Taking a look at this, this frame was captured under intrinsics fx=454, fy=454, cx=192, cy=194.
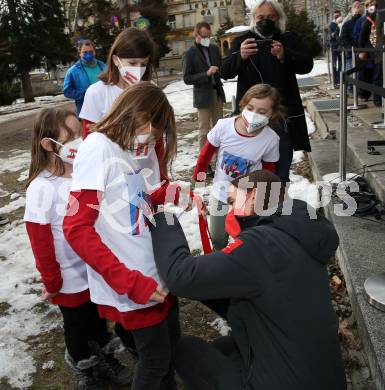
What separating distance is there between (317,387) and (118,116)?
123 cm

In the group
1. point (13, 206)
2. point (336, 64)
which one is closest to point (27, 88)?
point (336, 64)

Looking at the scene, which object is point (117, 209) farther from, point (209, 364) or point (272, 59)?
point (272, 59)

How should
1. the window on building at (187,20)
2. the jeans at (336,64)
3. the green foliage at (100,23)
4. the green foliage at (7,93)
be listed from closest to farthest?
the jeans at (336,64) < the green foliage at (7,93) < the green foliage at (100,23) < the window on building at (187,20)

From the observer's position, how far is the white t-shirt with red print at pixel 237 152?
10.1 feet

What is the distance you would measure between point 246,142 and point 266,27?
0.95m

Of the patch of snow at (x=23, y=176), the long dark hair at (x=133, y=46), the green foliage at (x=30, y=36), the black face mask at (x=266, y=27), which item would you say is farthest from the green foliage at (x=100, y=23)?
the long dark hair at (x=133, y=46)

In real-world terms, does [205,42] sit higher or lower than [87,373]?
higher

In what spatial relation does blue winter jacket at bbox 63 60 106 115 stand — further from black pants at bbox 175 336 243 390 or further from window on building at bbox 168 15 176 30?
window on building at bbox 168 15 176 30

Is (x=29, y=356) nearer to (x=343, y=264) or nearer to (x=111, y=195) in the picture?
(x=111, y=195)

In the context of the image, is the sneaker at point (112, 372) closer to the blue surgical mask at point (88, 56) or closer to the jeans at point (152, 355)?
the jeans at point (152, 355)

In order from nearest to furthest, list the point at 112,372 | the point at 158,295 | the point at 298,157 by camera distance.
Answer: the point at 158,295 < the point at 112,372 < the point at 298,157

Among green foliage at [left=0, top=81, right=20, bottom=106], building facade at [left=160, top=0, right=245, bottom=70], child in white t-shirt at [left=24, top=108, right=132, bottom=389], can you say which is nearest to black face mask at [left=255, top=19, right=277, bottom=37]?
child in white t-shirt at [left=24, top=108, right=132, bottom=389]

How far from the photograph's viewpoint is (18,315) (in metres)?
3.18

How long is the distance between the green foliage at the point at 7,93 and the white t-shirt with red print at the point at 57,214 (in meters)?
24.5
